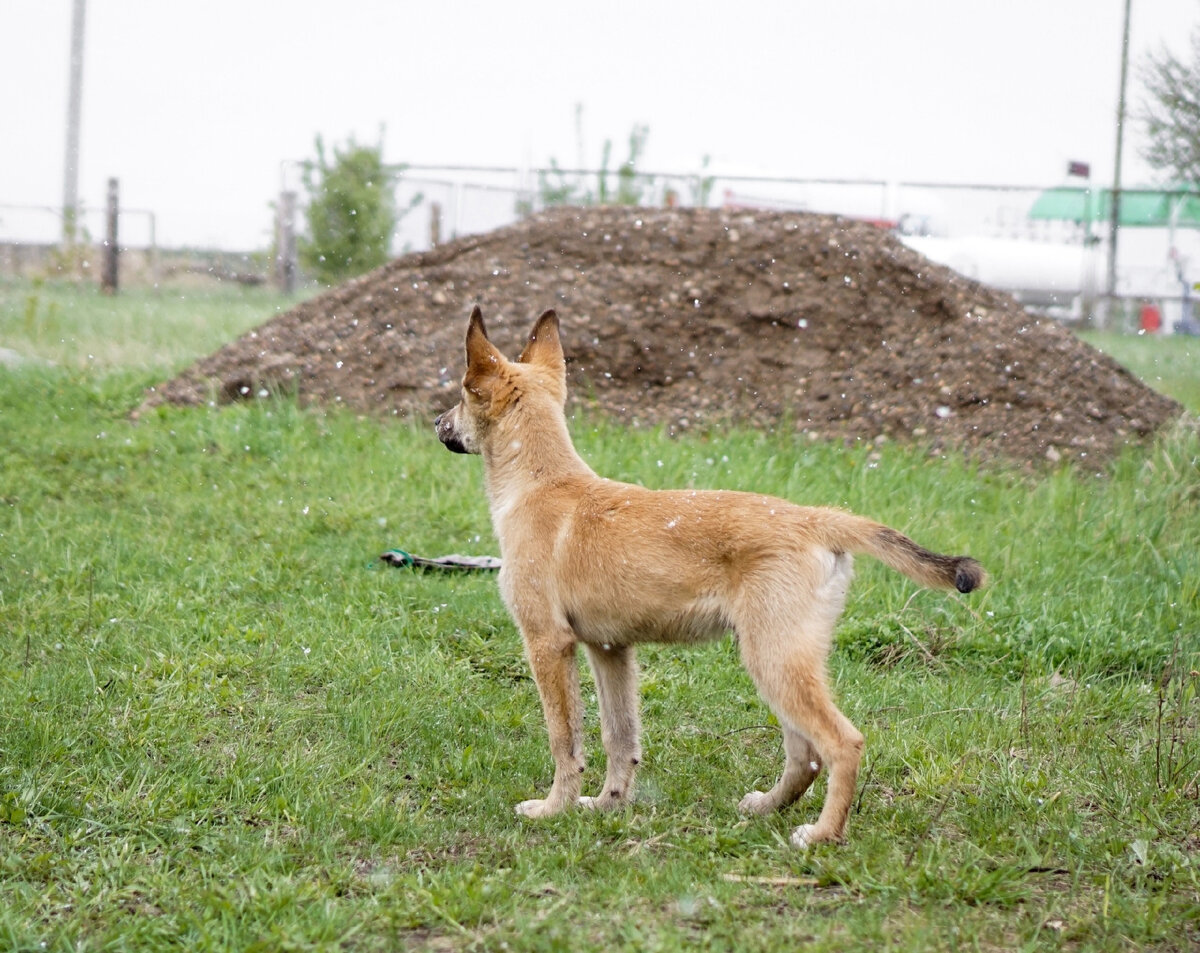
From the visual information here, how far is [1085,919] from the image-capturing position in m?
3.46

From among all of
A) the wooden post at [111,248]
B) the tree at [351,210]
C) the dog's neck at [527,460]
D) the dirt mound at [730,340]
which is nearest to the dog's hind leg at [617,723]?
the dog's neck at [527,460]

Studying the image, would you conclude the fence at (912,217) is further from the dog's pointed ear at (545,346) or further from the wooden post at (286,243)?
the dog's pointed ear at (545,346)

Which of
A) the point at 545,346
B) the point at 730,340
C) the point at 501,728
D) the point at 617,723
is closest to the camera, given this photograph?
the point at 617,723

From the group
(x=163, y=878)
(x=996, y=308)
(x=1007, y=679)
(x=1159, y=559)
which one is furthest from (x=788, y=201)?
(x=163, y=878)

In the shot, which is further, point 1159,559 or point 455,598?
point 1159,559

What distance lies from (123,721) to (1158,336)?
19.0m

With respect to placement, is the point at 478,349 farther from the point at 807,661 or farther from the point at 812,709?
the point at 812,709

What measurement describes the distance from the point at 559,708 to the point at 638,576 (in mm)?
601

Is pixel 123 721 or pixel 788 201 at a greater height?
pixel 788 201

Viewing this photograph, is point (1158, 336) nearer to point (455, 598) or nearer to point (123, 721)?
point (455, 598)

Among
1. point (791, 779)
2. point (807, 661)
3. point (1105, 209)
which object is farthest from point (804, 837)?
point (1105, 209)

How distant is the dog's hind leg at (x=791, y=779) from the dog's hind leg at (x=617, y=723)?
435mm

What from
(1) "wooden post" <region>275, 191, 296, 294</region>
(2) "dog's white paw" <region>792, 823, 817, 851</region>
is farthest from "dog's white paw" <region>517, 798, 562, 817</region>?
(1) "wooden post" <region>275, 191, 296, 294</region>

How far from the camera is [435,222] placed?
2038 cm
